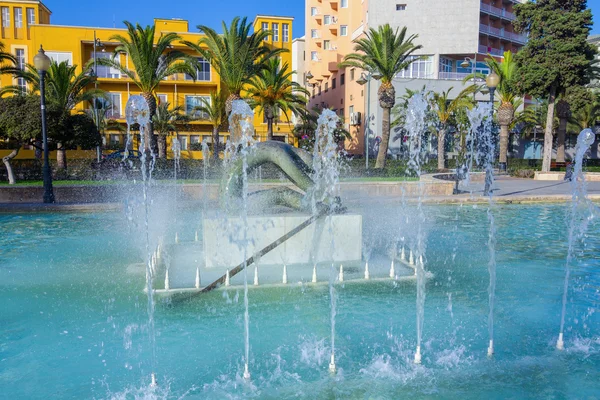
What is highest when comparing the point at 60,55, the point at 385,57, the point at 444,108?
the point at 60,55

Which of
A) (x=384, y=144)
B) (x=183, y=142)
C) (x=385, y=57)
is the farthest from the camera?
(x=183, y=142)

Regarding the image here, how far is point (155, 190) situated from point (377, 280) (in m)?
13.5

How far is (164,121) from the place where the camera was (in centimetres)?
3756

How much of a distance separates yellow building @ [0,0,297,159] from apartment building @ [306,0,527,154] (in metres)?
6.27

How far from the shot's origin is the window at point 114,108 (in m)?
41.6

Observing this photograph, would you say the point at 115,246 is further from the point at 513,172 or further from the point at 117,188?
the point at 513,172

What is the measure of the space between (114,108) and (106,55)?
5150 millimetres

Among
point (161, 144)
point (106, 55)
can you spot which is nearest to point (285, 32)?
point (106, 55)

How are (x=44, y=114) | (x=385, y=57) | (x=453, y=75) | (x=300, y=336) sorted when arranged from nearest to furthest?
(x=300, y=336) < (x=44, y=114) < (x=385, y=57) < (x=453, y=75)

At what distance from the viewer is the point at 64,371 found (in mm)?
4277

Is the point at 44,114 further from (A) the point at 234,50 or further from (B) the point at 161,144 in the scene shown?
(B) the point at 161,144

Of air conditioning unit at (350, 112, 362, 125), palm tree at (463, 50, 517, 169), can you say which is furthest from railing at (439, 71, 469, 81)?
air conditioning unit at (350, 112, 362, 125)

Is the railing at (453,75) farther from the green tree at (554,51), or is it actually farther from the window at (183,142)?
the window at (183,142)

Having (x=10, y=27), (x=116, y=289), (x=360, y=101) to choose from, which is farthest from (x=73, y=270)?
(x=10, y=27)
